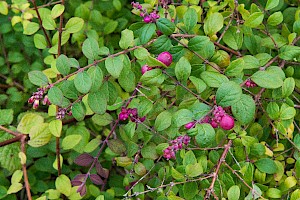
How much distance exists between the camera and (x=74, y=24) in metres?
1.64

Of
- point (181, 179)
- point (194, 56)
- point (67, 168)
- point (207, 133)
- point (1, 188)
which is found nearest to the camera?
point (207, 133)

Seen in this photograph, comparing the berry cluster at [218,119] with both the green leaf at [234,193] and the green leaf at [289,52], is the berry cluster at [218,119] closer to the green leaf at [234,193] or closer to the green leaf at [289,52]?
the green leaf at [234,193]

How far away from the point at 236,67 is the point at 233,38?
226 millimetres

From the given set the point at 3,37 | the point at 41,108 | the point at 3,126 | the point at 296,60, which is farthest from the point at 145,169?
the point at 3,37

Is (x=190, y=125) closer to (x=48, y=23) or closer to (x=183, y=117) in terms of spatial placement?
(x=183, y=117)

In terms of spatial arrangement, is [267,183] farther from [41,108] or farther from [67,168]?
[41,108]

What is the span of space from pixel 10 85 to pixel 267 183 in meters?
1.24

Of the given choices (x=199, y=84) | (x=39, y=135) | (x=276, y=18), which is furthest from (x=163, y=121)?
(x=276, y=18)

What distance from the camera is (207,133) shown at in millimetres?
1141

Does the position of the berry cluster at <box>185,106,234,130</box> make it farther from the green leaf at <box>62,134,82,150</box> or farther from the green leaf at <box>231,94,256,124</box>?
the green leaf at <box>62,134,82,150</box>

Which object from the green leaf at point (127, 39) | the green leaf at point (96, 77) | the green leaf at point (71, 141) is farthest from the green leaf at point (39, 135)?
the green leaf at point (127, 39)

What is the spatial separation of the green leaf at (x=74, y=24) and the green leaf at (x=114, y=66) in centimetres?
42

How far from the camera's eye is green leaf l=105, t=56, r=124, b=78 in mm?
1237

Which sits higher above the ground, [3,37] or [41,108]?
[3,37]
